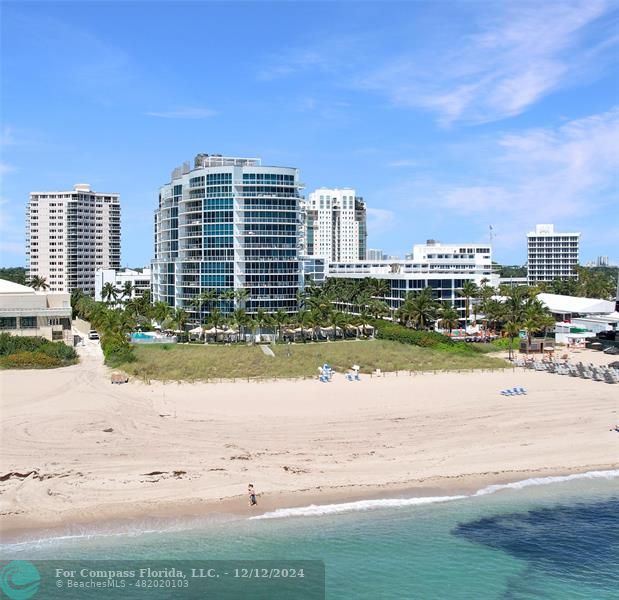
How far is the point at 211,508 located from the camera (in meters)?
31.9

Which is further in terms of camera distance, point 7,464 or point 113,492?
point 7,464

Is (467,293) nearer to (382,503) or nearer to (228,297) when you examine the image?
(228,297)

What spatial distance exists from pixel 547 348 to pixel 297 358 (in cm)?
3353

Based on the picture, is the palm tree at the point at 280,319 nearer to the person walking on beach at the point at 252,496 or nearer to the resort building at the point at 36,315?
the resort building at the point at 36,315

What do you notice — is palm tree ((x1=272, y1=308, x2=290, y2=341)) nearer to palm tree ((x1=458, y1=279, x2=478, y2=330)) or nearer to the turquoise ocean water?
palm tree ((x1=458, y1=279, x2=478, y2=330))

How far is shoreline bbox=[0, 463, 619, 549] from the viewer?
29438 millimetres

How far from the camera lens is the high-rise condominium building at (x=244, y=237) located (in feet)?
304

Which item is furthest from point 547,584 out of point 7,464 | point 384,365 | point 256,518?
point 384,365

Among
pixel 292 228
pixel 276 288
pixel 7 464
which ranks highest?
pixel 292 228

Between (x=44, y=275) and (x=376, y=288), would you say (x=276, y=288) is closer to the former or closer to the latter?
(x=376, y=288)

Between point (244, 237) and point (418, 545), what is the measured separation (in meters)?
67.8

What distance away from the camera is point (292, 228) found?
95.2m

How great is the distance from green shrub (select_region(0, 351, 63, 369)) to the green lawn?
27.0 feet

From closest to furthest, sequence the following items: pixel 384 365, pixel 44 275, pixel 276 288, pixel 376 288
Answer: pixel 384 365 → pixel 276 288 → pixel 376 288 → pixel 44 275
